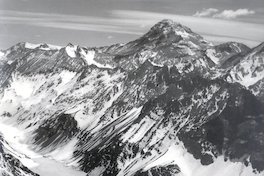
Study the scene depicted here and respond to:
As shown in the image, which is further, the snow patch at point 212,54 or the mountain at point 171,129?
the snow patch at point 212,54

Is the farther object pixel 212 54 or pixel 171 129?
pixel 212 54

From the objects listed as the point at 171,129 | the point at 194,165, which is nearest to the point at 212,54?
the point at 171,129

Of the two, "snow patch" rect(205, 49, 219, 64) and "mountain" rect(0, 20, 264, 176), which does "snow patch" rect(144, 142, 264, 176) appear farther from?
"snow patch" rect(205, 49, 219, 64)

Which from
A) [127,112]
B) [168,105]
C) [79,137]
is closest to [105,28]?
[168,105]

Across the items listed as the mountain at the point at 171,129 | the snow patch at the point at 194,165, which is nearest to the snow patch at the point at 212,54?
the mountain at the point at 171,129

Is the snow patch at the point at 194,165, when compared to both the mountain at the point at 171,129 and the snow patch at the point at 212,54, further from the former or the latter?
the snow patch at the point at 212,54

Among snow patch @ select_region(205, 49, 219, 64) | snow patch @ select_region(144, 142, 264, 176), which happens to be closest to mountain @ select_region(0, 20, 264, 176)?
snow patch @ select_region(205, 49, 219, 64)

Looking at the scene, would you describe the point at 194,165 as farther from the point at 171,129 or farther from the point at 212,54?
the point at 212,54

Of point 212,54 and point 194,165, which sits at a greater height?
point 212,54

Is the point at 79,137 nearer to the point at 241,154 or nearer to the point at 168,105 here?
the point at 168,105

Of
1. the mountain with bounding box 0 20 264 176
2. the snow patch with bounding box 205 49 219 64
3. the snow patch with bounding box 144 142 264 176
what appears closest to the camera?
the snow patch with bounding box 144 142 264 176

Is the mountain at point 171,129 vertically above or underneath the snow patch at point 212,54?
underneath
